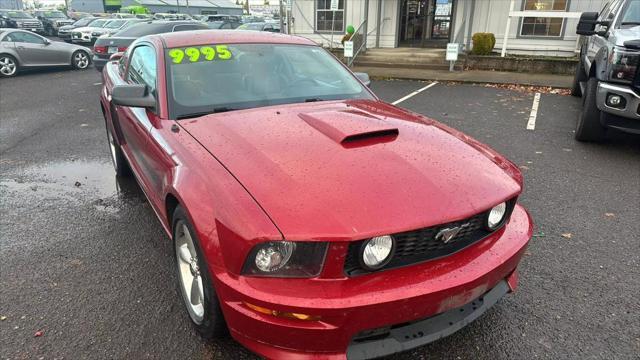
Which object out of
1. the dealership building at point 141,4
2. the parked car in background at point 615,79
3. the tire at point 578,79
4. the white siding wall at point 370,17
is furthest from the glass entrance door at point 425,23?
the dealership building at point 141,4

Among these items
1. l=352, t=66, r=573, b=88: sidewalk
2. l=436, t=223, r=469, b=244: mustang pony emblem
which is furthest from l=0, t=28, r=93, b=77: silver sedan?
l=436, t=223, r=469, b=244: mustang pony emblem

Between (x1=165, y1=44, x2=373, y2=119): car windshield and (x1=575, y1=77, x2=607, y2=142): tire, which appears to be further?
(x1=575, y1=77, x2=607, y2=142): tire

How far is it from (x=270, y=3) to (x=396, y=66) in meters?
97.7

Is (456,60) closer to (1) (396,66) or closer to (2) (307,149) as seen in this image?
Result: (1) (396,66)

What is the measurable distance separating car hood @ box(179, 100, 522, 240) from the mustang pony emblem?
0.24ft

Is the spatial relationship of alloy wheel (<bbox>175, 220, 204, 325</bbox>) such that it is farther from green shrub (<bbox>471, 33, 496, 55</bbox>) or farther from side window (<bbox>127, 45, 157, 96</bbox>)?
green shrub (<bbox>471, 33, 496, 55</bbox>)

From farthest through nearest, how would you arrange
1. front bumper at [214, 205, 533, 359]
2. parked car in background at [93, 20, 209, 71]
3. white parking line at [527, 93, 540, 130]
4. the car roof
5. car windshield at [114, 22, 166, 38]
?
car windshield at [114, 22, 166, 38]
parked car in background at [93, 20, 209, 71]
white parking line at [527, 93, 540, 130]
the car roof
front bumper at [214, 205, 533, 359]

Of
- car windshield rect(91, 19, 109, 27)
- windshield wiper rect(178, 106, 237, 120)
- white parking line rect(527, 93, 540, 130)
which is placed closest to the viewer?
windshield wiper rect(178, 106, 237, 120)

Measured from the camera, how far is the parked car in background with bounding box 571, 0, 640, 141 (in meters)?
4.82

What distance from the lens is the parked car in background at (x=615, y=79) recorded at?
15.8 ft

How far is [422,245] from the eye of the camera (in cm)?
190

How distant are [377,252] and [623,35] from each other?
5176 mm

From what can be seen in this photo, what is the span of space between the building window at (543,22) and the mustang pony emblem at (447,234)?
42.6 ft

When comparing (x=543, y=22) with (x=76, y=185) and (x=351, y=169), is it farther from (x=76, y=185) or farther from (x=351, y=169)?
(x=351, y=169)
